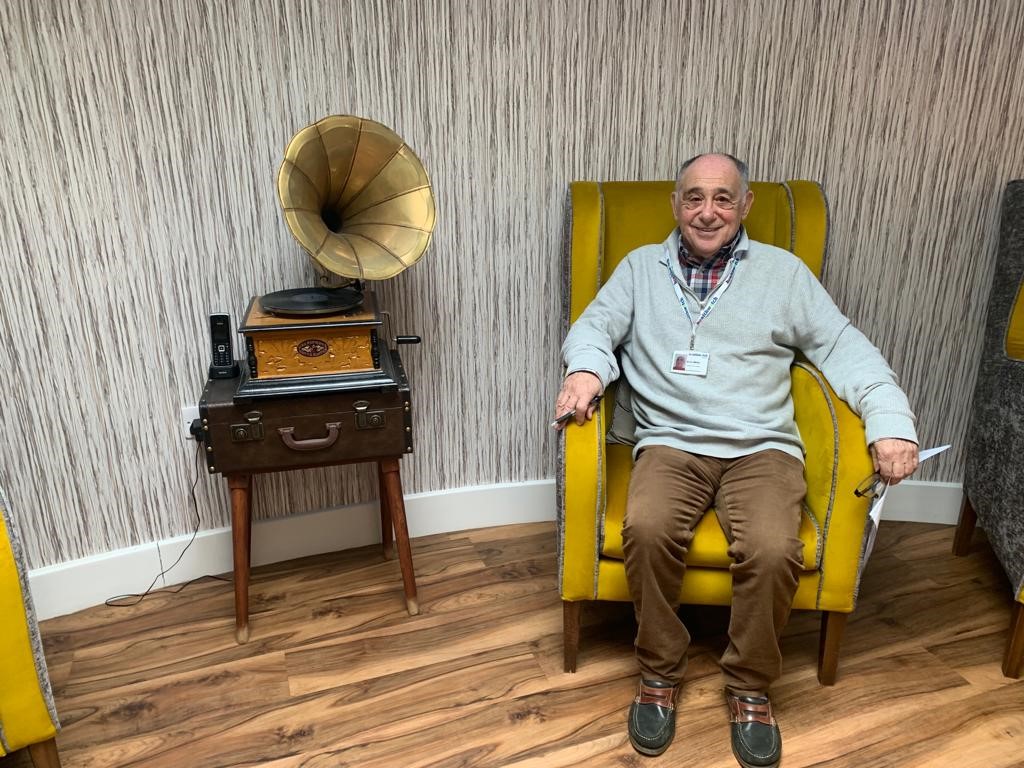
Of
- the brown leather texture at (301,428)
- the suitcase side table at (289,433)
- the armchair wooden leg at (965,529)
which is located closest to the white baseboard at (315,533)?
the armchair wooden leg at (965,529)

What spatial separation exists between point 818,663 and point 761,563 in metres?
0.44

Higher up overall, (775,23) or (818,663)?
(775,23)

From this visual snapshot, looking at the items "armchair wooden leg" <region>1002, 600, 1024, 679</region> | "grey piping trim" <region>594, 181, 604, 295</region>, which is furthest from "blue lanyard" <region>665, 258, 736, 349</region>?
"armchair wooden leg" <region>1002, 600, 1024, 679</region>

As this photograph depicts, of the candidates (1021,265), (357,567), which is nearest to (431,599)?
(357,567)

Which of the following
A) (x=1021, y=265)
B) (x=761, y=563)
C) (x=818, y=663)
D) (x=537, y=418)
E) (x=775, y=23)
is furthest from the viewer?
(x=537, y=418)

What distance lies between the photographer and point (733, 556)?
1467 mm

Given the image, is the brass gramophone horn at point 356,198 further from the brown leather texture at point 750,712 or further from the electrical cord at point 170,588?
the brown leather texture at point 750,712

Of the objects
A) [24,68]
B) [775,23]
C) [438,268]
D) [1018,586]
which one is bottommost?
[1018,586]

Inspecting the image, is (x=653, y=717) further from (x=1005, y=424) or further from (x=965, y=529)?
(x=965, y=529)

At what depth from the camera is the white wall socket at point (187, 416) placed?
192cm

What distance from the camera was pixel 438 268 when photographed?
205 cm

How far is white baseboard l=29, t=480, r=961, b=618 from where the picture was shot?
1900mm

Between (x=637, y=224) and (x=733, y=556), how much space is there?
86 cm

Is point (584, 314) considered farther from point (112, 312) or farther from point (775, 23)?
point (112, 312)
